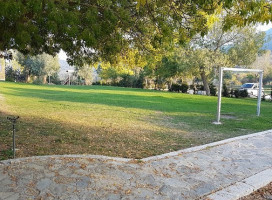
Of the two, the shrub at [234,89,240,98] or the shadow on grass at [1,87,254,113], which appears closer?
the shadow on grass at [1,87,254,113]

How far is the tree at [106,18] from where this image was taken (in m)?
4.37

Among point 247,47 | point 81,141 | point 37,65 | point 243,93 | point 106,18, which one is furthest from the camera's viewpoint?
point 37,65

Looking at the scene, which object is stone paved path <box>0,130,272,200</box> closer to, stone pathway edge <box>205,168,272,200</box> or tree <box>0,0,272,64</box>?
stone pathway edge <box>205,168,272,200</box>

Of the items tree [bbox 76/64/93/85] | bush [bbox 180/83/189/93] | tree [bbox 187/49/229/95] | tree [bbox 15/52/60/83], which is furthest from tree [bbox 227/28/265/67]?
tree [bbox 76/64/93/85]

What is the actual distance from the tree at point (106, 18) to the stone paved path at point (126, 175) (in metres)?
2.18

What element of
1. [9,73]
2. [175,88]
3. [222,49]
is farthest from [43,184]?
[9,73]

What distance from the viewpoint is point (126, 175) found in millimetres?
4383

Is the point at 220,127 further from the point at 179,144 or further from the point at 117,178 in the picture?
the point at 117,178

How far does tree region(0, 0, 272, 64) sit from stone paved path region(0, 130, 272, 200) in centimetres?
218

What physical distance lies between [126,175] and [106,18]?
3022 millimetres

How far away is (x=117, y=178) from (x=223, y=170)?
1.96m

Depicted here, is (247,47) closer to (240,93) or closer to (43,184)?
(240,93)

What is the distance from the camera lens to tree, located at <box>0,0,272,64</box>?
4367mm

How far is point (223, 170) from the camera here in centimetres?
487
